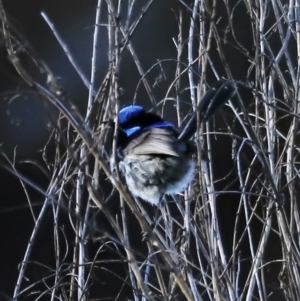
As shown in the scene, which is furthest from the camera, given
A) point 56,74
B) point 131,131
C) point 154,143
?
point 56,74

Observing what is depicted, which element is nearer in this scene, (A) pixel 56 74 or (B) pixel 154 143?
(B) pixel 154 143

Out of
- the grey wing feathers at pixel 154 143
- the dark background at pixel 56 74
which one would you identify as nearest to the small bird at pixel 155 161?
the grey wing feathers at pixel 154 143

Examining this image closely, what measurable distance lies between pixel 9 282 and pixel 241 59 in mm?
2805

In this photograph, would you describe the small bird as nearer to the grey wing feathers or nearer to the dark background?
the grey wing feathers

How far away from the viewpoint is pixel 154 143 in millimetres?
3500

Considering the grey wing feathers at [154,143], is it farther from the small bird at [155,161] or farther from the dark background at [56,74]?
the dark background at [56,74]

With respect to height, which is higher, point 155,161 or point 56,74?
point 56,74

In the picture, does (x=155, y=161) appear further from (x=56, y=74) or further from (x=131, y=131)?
(x=56, y=74)

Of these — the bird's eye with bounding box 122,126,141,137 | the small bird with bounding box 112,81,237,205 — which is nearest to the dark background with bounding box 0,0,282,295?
the bird's eye with bounding box 122,126,141,137

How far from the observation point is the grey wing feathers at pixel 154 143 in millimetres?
3385

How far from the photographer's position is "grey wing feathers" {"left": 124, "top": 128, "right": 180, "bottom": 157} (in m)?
3.38

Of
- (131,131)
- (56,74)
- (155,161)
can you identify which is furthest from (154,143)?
(56,74)

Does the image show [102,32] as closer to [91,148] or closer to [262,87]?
[262,87]

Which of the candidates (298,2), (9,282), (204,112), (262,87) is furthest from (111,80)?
(9,282)
